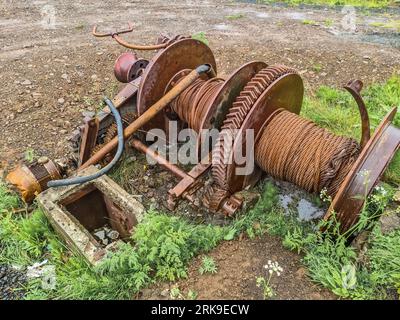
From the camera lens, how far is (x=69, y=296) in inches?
118

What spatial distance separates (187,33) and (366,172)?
5233 mm

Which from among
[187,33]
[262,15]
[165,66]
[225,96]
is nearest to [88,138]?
[165,66]

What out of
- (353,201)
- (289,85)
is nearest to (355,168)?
(353,201)

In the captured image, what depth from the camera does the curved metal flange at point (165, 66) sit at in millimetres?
3695

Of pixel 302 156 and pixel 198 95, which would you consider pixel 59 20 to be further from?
pixel 302 156

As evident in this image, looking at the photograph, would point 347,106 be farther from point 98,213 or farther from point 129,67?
point 98,213

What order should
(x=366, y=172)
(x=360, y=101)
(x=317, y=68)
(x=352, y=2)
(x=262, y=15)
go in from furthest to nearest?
(x=352, y=2) → (x=262, y=15) → (x=317, y=68) → (x=360, y=101) → (x=366, y=172)

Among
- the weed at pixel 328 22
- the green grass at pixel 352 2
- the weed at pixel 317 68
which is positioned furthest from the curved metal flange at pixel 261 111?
the green grass at pixel 352 2

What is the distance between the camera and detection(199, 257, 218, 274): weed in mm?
2941

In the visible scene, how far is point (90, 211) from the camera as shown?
3807mm

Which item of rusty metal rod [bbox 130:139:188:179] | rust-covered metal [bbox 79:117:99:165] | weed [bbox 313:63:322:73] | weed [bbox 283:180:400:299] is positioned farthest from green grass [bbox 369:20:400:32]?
rust-covered metal [bbox 79:117:99:165]

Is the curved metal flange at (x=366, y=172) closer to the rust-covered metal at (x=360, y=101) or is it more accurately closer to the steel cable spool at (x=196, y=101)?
the rust-covered metal at (x=360, y=101)

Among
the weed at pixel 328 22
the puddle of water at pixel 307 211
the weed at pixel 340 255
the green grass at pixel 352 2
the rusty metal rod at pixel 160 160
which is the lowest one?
the puddle of water at pixel 307 211
